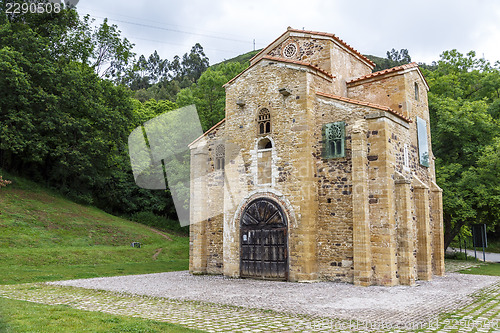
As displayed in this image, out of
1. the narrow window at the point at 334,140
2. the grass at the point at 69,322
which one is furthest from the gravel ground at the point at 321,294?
the narrow window at the point at 334,140

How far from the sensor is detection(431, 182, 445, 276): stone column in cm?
1826

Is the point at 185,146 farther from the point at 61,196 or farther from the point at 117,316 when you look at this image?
the point at 117,316

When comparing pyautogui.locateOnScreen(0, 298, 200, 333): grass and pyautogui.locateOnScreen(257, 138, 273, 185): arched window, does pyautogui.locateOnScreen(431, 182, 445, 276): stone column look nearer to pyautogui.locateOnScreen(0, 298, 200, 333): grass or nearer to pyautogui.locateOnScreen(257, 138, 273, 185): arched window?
pyautogui.locateOnScreen(257, 138, 273, 185): arched window

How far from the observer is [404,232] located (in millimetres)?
14852

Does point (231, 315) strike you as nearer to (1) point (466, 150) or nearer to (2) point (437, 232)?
(2) point (437, 232)

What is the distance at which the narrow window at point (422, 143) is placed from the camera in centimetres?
1833

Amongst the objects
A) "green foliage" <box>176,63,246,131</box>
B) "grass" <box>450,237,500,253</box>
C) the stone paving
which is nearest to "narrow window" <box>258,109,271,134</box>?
the stone paving

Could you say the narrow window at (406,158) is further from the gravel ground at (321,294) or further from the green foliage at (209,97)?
the green foliage at (209,97)

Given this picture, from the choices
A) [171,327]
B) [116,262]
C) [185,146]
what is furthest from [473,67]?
[171,327]

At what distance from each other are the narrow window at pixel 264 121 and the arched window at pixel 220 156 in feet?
8.03

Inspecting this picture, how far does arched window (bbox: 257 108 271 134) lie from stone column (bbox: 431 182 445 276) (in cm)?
861

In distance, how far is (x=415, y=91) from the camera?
62.1ft

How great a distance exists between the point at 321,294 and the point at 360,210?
3839mm

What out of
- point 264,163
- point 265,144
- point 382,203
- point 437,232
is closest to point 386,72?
point 265,144
